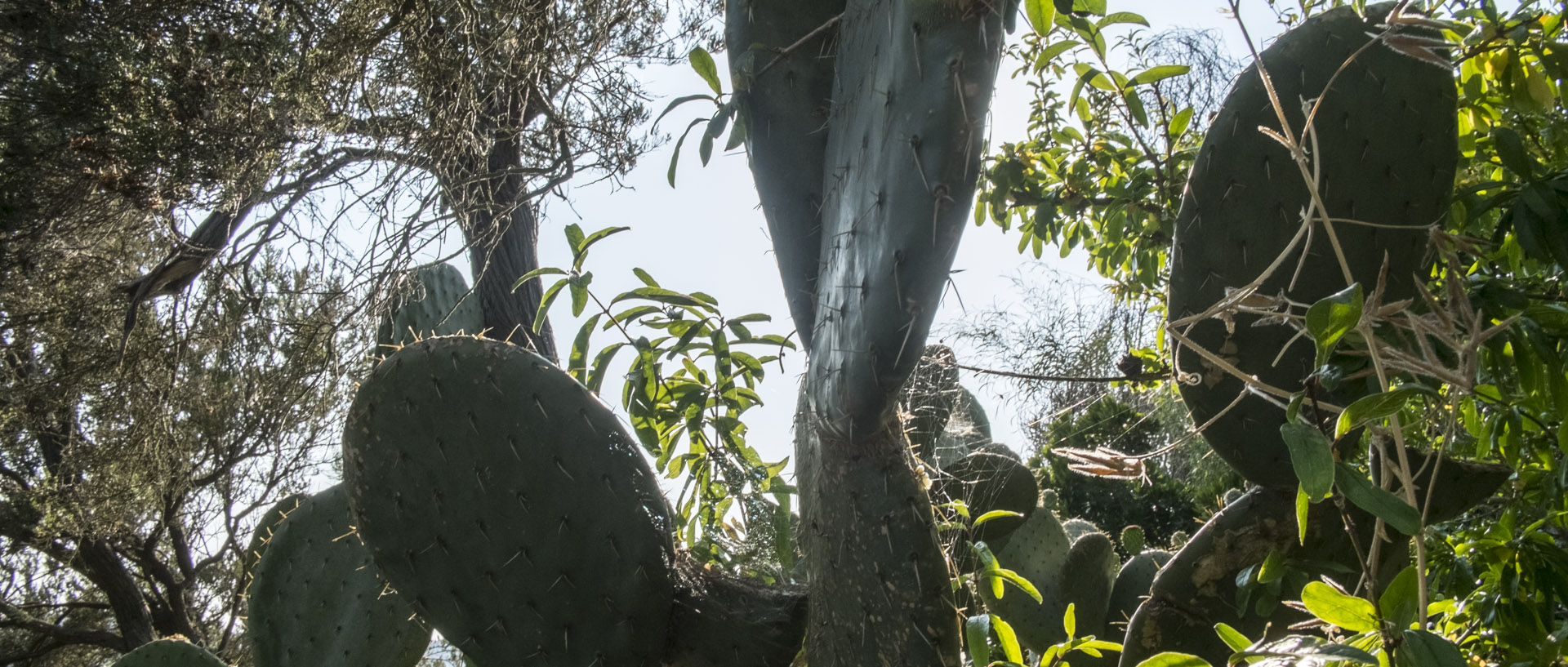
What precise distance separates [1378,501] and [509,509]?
3.14 feet

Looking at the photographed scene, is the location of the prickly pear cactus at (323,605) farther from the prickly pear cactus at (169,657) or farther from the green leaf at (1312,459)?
the green leaf at (1312,459)

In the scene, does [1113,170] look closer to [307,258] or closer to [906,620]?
[906,620]

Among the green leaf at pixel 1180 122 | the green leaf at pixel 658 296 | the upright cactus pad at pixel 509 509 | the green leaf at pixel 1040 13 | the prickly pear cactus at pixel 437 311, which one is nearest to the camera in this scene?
the green leaf at pixel 1040 13

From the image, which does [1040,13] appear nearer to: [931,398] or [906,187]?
[906,187]

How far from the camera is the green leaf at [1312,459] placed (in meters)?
0.52

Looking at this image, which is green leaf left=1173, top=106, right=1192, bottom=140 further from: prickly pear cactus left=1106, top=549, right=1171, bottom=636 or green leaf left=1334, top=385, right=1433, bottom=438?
green leaf left=1334, top=385, right=1433, bottom=438

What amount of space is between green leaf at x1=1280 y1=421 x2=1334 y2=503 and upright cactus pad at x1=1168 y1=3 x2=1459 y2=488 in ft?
1.39

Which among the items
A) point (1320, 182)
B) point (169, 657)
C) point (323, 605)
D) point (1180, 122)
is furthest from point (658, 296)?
point (169, 657)

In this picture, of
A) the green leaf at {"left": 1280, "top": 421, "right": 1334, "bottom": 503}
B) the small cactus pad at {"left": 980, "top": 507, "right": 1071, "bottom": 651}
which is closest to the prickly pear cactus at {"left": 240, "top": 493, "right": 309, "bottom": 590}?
the small cactus pad at {"left": 980, "top": 507, "right": 1071, "bottom": 651}

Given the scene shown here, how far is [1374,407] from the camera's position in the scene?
1.83 ft

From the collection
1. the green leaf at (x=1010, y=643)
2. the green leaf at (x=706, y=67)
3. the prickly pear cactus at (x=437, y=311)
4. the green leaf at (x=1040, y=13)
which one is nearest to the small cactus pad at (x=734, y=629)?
the green leaf at (x=1010, y=643)

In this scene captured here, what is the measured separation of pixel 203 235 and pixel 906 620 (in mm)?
2583

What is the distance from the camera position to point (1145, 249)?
1675 mm

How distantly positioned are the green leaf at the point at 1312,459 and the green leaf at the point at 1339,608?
7cm
